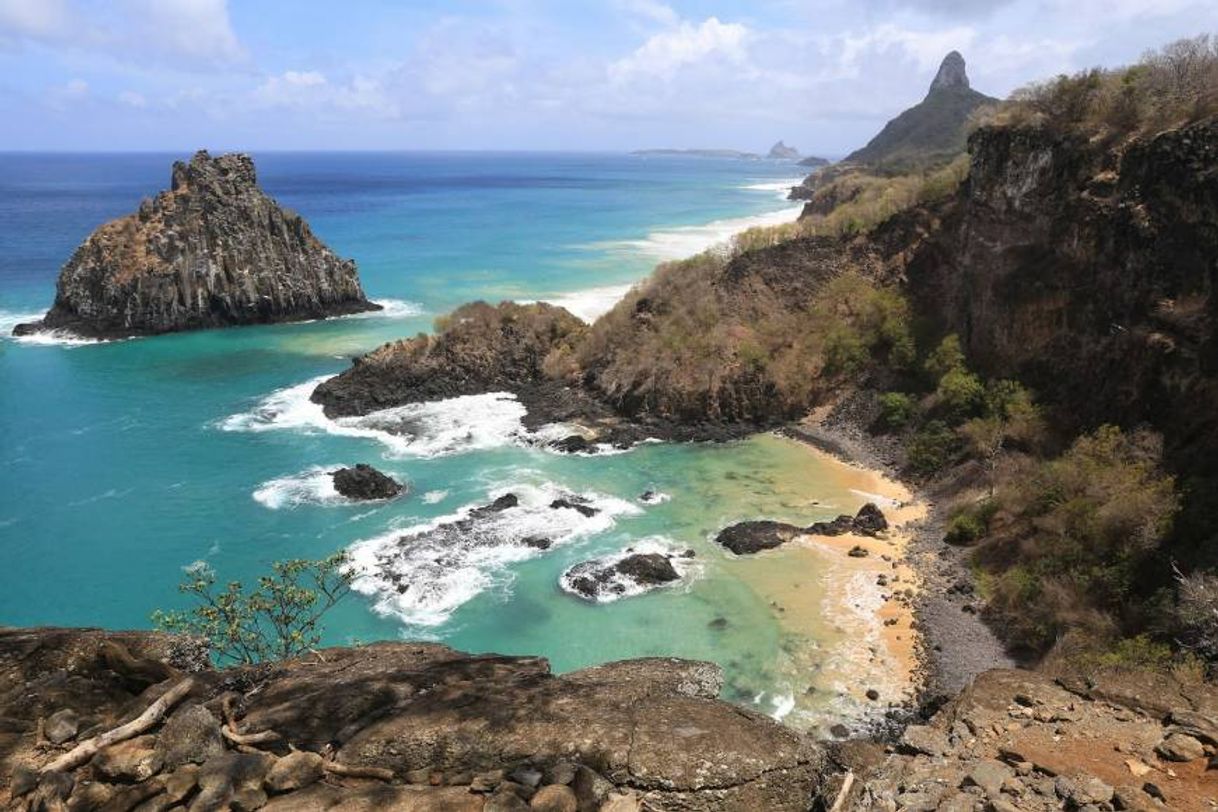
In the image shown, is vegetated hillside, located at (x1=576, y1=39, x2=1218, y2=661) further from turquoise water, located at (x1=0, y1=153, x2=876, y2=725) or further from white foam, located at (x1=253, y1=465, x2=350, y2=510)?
white foam, located at (x1=253, y1=465, x2=350, y2=510)

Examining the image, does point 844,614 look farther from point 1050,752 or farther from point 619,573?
point 1050,752

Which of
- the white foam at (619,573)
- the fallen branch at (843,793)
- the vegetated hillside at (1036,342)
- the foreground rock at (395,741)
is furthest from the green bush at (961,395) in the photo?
the fallen branch at (843,793)

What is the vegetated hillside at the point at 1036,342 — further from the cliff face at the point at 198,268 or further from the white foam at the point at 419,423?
the cliff face at the point at 198,268

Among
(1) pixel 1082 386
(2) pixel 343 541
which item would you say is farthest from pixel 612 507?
(1) pixel 1082 386

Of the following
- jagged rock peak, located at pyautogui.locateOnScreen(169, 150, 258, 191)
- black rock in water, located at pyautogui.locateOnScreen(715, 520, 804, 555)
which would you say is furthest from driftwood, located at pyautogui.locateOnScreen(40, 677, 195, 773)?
jagged rock peak, located at pyautogui.locateOnScreen(169, 150, 258, 191)

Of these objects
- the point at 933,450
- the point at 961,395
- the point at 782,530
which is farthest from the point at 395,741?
the point at 961,395

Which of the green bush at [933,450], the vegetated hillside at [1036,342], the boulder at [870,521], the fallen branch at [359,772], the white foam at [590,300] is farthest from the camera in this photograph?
the white foam at [590,300]
